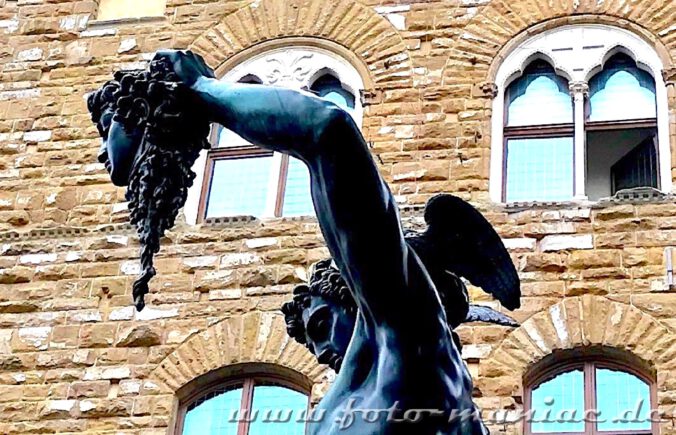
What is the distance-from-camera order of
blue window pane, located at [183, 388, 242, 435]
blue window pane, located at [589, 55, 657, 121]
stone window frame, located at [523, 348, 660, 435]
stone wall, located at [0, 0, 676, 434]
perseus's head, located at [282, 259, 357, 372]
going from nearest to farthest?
perseus's head, located at [282, 259, 357, 372] < stone window frame, located at [523, 348, 660, 435] < stone wall, located at [0, 0, 676, 434] < blue window pane, located at [183, 388, 242, 435] < blue window pane, located at [589, 55, 657, 121]

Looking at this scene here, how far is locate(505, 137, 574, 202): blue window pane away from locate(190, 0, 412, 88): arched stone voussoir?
0.91 m

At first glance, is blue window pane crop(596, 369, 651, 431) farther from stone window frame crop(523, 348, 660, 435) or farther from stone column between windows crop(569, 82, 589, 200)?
stone column between windows crop(569, 82, 589, 200)

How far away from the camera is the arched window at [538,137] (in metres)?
9.68

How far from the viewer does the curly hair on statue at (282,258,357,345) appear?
3.23 m

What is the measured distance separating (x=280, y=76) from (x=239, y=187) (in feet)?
2.91

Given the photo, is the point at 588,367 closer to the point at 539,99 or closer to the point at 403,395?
the point at 539,99

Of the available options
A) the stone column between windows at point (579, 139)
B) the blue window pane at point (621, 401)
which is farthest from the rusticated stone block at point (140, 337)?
the stone column between windows at point (579, 139)

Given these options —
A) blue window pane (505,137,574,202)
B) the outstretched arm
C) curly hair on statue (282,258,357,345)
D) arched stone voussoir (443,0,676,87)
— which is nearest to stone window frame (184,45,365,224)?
arched stone voussoir (443,0,676,87)

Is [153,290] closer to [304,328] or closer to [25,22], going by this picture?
[25,22]

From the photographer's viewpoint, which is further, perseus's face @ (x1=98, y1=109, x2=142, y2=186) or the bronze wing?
the bronze wing

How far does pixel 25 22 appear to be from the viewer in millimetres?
11352

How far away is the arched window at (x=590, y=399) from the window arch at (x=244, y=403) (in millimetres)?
1296

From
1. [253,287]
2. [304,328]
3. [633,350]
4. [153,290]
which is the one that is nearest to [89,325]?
[153,290]

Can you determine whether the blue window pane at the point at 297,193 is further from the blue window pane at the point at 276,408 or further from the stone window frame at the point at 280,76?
the blue window pane at the point at 276,408
